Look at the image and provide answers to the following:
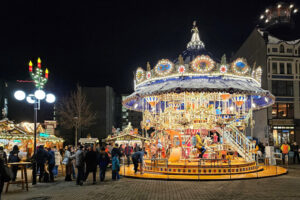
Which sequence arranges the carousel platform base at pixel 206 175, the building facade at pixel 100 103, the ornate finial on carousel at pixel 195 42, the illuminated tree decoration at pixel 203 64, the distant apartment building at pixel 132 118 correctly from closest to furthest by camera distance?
the carousel platform base at pixel 206 175 → the illuminated tree decoration at pixel 203 64 → the ornate finial on carousel at pixel 195 42 → the building facade at pixel 100 103 → the distant apartment building at pixel 132 118

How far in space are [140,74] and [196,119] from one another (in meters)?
4.33

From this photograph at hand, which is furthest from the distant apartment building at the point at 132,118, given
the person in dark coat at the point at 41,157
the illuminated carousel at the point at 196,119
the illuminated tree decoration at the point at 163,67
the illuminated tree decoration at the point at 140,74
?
the person in dark coat at the point at 41,157

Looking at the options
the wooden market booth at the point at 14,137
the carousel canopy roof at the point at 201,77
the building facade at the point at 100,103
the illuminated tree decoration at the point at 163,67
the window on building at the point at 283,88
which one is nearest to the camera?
the carousel canopy roof at the point at 201,77

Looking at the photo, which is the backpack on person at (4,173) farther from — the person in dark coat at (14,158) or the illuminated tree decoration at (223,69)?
the illuminated tree decoration at (223,69)

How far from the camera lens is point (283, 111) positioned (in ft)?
113

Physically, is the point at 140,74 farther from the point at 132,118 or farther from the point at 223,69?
the point at 132,118

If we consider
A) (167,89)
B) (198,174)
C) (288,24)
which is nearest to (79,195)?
(198,174)

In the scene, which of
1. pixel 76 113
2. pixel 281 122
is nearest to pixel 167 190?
pixel 281 122

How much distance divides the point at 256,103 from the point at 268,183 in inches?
427

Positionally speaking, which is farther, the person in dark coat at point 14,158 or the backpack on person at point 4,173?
the person in dark coat at point 14,158

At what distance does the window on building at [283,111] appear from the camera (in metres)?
34.2

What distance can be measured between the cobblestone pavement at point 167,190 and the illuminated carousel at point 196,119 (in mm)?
1383

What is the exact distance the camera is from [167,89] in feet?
48.0

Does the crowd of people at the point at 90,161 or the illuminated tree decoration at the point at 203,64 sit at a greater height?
the illuminated tree decoration at the point at 203,64
